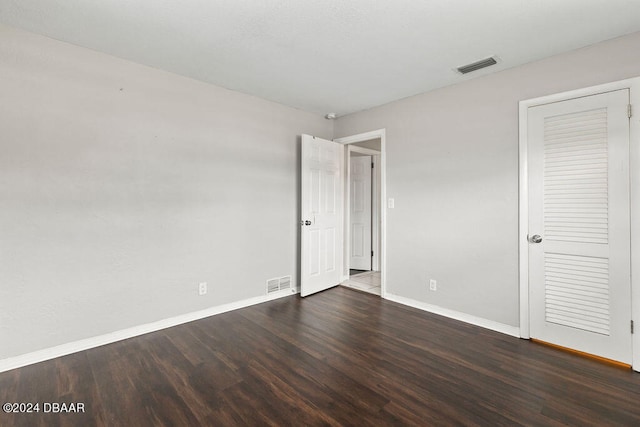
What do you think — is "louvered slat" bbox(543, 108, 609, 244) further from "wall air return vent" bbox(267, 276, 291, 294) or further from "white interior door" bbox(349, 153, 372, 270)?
"white interior door" bbox(349, 153, 372, 270)

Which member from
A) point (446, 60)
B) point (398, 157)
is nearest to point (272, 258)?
point (398, 157)

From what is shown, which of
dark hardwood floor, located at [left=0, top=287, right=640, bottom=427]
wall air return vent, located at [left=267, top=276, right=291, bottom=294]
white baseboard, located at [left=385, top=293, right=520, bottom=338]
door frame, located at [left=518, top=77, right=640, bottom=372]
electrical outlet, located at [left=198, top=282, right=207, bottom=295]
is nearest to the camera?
dark hardwood floor, located at [left=0, top=287, right=640, bottom=427]

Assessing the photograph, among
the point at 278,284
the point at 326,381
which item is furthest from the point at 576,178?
the point at 278,284

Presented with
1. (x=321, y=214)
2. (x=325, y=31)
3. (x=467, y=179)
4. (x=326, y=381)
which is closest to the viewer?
(x=326, y=381)

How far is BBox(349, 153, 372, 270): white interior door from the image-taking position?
18.0ft

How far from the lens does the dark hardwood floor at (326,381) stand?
1.70m

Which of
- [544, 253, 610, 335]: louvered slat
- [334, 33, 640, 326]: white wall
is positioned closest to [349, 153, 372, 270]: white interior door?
[334, 33, 640, 326]: white wall

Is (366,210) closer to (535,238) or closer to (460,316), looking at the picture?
(460,316)

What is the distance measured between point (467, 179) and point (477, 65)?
1085 mm

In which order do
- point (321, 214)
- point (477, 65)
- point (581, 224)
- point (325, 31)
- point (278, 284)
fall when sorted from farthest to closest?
1. point (321, 214)
2. point (278, 284)
3. point (477, 65)
4. point (581, 224)
5. point (325, 31)

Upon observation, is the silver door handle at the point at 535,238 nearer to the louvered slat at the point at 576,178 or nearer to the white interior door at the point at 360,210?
the louvered slat at the point at 576,178

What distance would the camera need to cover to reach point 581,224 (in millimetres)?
2418

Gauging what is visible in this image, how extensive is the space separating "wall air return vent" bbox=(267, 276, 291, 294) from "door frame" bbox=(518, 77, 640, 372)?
103 inches

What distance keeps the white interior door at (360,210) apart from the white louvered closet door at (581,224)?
9.90ft
